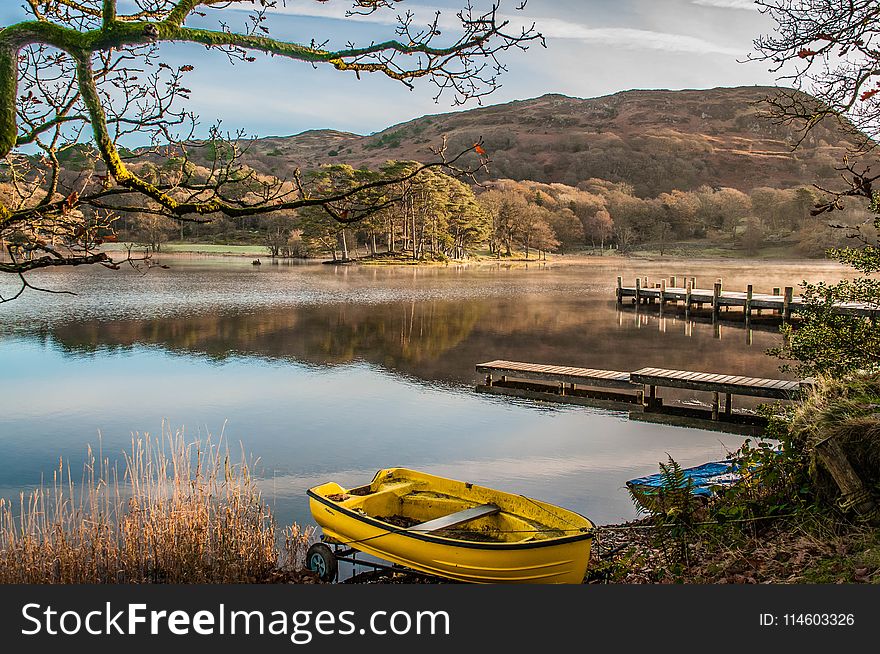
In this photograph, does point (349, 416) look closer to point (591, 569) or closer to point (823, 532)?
point (591, 569)

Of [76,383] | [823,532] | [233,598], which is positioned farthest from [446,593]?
[76,383]

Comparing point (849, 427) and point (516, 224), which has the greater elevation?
point (516, 224)

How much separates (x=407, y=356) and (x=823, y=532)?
1614 centimetres

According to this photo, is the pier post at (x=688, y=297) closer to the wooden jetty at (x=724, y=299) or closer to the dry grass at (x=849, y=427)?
the wooden jetty at (x=724, y=299)

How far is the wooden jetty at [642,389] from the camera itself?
13.6m

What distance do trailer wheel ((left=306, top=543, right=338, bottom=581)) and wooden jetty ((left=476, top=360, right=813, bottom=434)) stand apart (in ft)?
27.7

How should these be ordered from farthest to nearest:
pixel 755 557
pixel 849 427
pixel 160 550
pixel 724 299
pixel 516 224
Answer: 1. pixel 516 224
2. pixel 724 299
3. pixel 160 550
4. pixel 849 427
5. pixel 755 557

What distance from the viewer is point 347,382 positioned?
1794 cm

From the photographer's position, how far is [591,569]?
22.0ft

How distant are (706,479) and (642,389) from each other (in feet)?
23.9

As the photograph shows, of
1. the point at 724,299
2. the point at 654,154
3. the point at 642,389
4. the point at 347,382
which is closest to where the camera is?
the point at 642,389

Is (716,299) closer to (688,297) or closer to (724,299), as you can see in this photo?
(724,299)

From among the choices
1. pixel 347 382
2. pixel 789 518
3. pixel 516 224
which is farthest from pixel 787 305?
pixel 516 224

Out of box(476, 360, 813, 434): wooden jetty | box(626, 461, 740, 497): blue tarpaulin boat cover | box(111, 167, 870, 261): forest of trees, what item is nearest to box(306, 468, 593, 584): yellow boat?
box(626, 461, 740, 497): blue tarpaulin boat cover
